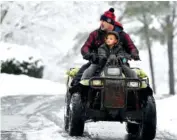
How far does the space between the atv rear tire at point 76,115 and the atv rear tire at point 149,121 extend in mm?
943

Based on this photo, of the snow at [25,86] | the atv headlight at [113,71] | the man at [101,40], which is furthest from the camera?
the snow at [25,86]

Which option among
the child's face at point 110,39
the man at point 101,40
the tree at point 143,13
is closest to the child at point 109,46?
the child's face at point 110,39

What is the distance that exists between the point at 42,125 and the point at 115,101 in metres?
2.96

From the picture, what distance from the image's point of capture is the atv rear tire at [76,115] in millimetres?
8578

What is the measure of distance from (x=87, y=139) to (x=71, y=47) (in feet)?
124

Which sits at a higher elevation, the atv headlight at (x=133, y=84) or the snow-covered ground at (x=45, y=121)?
the atv headlight at (x=133, y=84)

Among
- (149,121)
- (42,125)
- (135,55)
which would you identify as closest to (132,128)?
(135,55)

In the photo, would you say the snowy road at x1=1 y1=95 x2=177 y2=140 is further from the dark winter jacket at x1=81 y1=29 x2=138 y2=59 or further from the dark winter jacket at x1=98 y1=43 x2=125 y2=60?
the dark winter jacket at x1=81 y1=29 x2=138 y2=59

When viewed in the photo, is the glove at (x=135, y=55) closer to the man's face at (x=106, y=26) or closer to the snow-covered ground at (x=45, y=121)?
the man's face at (x=106, y=26)

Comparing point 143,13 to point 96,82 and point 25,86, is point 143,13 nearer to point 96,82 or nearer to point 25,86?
point 25,86

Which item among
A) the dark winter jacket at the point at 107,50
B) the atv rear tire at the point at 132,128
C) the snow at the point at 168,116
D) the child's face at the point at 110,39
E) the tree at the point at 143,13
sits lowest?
the atv rear tire at the point at 132,128

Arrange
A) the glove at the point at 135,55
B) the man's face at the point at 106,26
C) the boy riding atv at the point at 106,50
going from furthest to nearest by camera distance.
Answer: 1. the man's face at the point at 106,26
2. the glove at the point at 135,55
3. the boy riding atv at the point at 106,50

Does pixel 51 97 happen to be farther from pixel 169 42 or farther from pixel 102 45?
pixel 169 42

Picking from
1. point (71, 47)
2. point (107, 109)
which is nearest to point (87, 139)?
point (107, 109)
